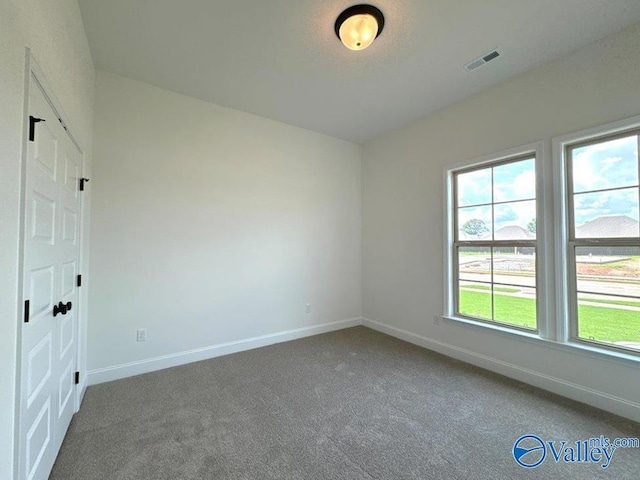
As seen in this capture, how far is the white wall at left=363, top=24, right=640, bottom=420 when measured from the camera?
2.17 metres

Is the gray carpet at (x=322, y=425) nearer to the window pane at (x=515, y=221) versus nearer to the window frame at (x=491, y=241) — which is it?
the window frame at (x=491, y=241)

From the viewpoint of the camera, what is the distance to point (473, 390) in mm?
2467

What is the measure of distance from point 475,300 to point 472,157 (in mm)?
1646

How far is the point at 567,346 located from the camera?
2.36 m

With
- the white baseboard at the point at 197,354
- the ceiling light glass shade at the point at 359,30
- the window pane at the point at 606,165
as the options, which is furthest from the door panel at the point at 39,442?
the window pane at the point at 606,165

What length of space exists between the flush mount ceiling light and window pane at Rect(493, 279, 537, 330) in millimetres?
2742

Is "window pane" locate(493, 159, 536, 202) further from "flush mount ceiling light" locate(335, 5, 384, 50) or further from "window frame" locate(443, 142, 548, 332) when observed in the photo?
"flush mount ceiling light" locate(335, 5, 384, 50)

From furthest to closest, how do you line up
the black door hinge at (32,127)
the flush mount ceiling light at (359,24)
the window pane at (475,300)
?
the window pane at (475,300)
the flush mount ceiling light at (359,24)
the black door hinge at (32,127)

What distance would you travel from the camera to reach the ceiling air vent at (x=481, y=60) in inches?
94.3

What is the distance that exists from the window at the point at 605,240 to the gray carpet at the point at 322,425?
2.29ft

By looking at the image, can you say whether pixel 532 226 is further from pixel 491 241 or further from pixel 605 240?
pixel 605 240

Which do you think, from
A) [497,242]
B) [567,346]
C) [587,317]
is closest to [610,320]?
[587,317]

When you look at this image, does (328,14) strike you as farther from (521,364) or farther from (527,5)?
(521,364)

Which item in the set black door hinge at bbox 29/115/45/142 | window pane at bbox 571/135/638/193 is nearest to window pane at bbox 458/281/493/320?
window pane at bbox 571/135/638/193
